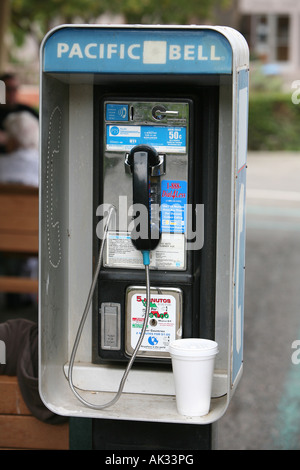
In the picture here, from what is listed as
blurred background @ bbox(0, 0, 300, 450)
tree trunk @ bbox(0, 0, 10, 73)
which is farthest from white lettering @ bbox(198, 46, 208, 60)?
tree trunk @ bbox(0, 0, 10, 73)

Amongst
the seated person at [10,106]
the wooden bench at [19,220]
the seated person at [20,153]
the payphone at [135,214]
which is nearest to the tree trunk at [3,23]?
the seated person at [10,106]

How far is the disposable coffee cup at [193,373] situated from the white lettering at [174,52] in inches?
33.6

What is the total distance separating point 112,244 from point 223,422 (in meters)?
1.95

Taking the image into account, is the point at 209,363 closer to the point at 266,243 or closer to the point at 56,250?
the point at 56,250

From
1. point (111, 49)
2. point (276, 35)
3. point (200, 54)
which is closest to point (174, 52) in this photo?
point (200, 54)

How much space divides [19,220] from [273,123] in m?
12.3

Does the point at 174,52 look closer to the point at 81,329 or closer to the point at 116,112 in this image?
the point at 116,112

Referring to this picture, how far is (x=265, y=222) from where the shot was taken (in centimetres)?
971

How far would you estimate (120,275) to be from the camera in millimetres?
2717

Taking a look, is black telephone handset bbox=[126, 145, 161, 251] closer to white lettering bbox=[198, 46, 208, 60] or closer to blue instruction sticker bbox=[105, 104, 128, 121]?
blue instruction sticker bbox=[105, 104, 128, 121]

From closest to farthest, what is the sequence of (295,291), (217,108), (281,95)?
(217,108) → (295,291) → (281,95)

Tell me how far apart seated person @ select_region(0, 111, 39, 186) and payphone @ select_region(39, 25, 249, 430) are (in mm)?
3498

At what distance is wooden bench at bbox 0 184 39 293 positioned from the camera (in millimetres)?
5559

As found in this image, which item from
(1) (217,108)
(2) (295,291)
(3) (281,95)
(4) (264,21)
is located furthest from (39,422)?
(4) (264,21)
